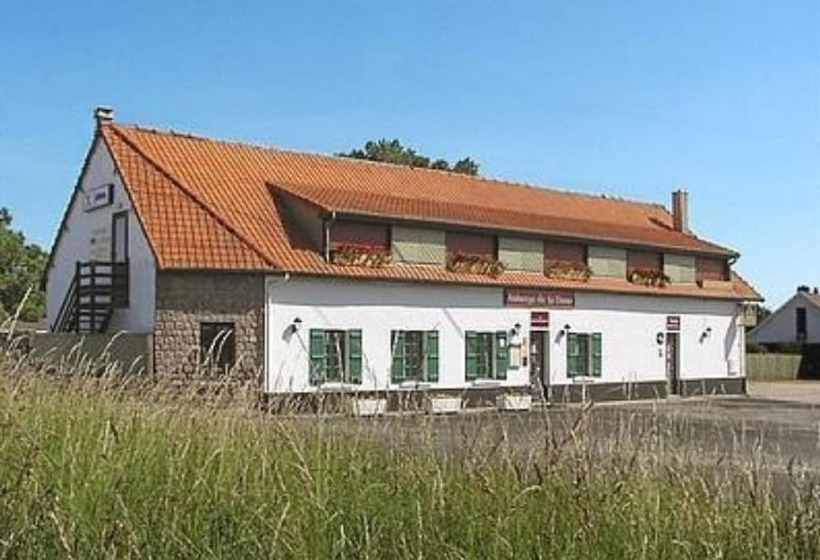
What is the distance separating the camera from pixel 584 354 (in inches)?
1585

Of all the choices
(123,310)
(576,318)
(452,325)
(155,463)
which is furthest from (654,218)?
(155,463)

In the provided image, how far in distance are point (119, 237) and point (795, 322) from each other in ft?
210

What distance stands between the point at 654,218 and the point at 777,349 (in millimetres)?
28150

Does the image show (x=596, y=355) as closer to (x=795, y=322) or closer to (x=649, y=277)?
(x=649, y=277)

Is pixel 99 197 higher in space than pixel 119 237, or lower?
higher

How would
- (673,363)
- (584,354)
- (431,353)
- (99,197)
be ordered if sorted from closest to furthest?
1. (431,353)
2. (99,197)
3. (584,354)
4. (673,363)

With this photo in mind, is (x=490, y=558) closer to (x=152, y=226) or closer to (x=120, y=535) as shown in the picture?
(x=120, y=535)

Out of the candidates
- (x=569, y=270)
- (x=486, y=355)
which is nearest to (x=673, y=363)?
(x=569, y=270)

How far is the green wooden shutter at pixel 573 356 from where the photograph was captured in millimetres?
39594

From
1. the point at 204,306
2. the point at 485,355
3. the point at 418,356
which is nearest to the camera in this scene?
the point at 204,306

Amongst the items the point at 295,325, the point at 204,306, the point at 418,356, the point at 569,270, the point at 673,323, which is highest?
the point at 569,270

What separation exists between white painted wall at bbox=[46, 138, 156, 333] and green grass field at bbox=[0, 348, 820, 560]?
82.0ft

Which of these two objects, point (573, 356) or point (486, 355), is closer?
point (486, 355)

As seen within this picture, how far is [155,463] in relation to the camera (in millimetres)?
6781
